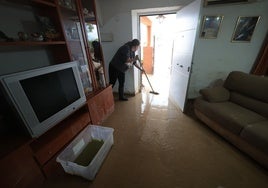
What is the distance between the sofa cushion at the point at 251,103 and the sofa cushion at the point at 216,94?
98 millimetres

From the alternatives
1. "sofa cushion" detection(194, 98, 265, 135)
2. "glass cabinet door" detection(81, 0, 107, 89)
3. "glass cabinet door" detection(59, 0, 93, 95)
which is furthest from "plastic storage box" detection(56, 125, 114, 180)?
"sofa cushion" detection(194, 98, 265, 135)

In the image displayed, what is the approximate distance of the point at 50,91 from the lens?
1.22 m

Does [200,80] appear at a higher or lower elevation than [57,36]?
lower

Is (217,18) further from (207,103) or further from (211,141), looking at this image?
(211,141)

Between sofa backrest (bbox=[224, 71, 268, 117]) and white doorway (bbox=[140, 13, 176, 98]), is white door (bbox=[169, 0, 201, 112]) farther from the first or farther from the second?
white doorway (bbox=[140, 13, 176, 98])

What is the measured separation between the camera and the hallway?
128cm

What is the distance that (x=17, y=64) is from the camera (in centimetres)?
127

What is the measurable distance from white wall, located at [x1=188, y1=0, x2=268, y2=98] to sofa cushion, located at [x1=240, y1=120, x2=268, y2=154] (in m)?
1.45

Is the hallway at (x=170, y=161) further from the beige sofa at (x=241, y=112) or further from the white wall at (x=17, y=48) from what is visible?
the white wall at (x=17, y=48)

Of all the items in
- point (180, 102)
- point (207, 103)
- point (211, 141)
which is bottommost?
point (211, 141)

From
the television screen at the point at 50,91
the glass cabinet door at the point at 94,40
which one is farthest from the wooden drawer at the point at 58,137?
the glass cabinet door at the point at 94,40

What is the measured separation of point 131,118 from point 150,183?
1191mm

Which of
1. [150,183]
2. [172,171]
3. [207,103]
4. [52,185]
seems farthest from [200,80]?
[52,185]

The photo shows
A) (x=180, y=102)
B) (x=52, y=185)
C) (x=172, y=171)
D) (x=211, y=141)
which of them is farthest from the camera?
(x=180, y=102)
